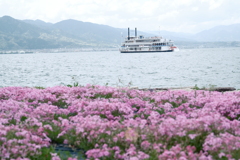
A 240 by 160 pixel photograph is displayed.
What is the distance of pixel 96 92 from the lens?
12.2 m

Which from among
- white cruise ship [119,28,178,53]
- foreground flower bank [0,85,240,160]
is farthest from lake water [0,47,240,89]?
white cruise ship [119,28,178,53]

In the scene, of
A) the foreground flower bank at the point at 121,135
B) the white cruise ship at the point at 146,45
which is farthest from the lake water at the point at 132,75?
the white cruise ship at the point at 146,45

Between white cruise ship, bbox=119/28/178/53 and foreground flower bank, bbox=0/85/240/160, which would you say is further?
white cruise ship, bbox=119/28/178/53

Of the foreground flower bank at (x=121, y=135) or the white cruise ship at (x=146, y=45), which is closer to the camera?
the foreground flower bank at (x=121, y=135)

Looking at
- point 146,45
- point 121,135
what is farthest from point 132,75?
point 146,45

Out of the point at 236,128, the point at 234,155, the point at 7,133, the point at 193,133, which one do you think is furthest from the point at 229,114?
the point at 7,133

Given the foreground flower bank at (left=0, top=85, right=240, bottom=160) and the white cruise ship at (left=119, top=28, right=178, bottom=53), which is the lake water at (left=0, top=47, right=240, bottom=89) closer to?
the foreground flower bank at (left=0, top=85, right=240, bottom=160)

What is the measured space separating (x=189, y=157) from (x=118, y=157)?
1243 millimetres

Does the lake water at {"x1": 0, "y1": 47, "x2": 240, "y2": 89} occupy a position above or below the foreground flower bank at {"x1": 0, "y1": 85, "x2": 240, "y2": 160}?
below

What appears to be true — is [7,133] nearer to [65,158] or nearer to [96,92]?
[65,158]

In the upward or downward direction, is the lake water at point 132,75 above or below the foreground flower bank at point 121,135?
below

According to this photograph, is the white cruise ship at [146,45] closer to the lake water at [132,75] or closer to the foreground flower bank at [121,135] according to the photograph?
the lake water at [132,75]

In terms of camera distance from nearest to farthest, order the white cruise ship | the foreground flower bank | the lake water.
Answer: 1. the foreground flower bank
2. the lake water
3. the white cruise ship

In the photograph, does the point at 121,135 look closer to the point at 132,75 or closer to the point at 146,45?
the point at 132,75
